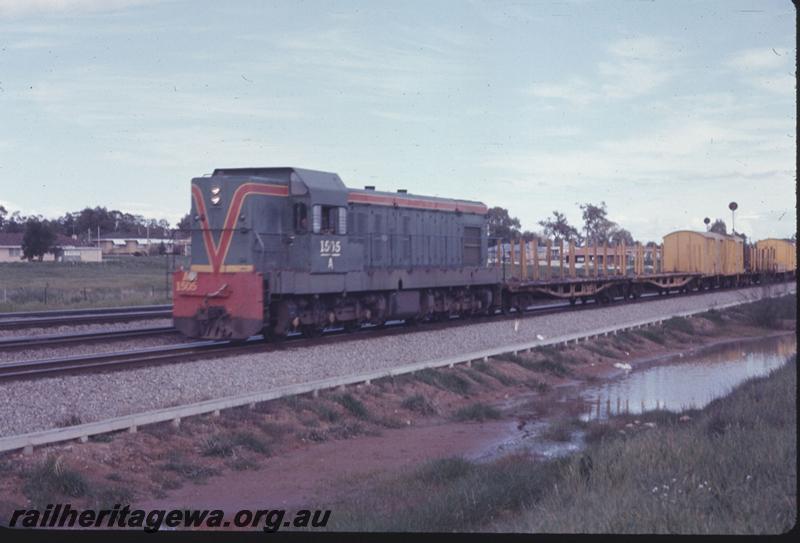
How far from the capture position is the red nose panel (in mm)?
17875

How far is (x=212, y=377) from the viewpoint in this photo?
48.6 feet

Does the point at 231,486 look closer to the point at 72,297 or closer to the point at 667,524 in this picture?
the point at 667,524

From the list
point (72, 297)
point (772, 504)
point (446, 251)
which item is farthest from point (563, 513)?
point (72, 297)

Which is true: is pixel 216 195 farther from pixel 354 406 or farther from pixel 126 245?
pixel 126 245

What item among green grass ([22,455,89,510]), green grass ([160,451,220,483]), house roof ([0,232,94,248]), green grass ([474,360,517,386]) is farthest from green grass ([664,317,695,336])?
house roof ([0,232,94,248])

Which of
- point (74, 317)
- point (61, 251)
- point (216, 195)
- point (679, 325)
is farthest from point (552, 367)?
point (61, 251)

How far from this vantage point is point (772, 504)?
22.6 ft

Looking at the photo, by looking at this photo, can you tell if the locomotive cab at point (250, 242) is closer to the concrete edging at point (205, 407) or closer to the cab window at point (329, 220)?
the cab window at point (329, 220)

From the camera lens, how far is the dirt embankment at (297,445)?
10016mm

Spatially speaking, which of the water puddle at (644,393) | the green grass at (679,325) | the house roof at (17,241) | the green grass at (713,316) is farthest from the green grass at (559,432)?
the house roof at (17,241)

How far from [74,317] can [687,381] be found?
1602 cm

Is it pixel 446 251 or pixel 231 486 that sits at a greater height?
pixel 446 251

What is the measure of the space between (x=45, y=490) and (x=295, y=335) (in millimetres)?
11653

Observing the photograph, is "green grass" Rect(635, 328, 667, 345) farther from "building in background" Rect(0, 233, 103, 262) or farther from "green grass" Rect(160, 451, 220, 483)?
"building in background" Rect(0, 233, 103, 262)
